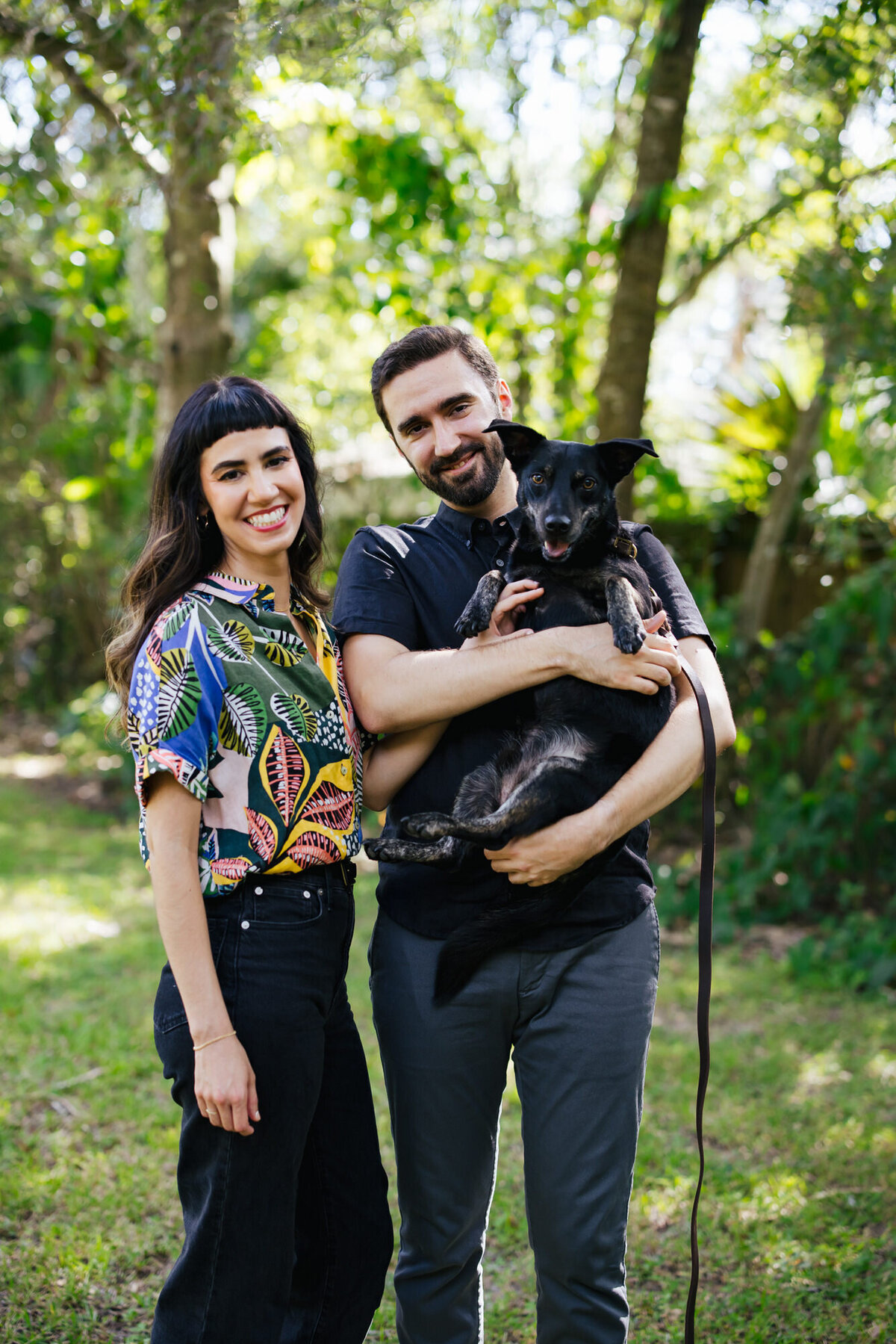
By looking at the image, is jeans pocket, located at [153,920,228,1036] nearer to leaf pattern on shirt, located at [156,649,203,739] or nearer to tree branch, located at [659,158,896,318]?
leaf pattern on shirt, located at [156,649,203,739]

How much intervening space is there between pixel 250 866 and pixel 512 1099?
2.48m

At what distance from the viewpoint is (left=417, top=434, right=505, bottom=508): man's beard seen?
2.06m

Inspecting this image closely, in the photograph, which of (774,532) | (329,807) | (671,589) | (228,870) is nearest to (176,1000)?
(228,870)

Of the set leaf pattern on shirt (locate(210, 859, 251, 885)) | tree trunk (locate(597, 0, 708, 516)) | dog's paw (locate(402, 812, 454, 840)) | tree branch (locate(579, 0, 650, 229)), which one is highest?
tree branch (locate(579, 0, 650, 229))

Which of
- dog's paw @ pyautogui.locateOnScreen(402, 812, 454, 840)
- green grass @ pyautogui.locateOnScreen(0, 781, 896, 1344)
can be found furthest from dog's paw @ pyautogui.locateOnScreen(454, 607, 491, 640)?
green grass @ pyautogui.locateOnScreen(0, 781, 896, 1344)

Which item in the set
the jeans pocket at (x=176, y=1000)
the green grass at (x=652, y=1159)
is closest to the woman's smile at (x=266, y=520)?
the jeans pocket at (x=176, y=1000)

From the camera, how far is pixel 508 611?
6.71 ft

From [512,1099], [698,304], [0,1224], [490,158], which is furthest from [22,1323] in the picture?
[698,304]

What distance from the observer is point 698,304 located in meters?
12.6

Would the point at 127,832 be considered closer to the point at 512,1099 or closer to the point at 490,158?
the point at 512,1099

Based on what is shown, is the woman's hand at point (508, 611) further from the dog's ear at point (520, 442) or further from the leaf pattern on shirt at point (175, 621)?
the leaf pattern on shirt at point (175, 621)

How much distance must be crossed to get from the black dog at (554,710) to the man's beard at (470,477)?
6cm

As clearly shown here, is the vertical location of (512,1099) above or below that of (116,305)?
below

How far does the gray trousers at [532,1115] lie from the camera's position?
174cm
